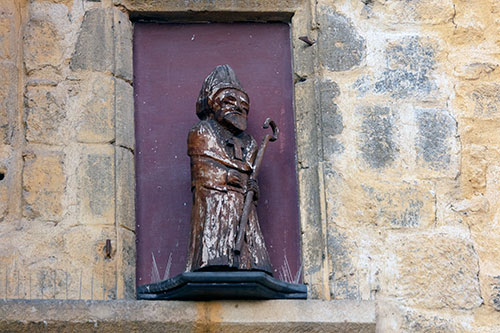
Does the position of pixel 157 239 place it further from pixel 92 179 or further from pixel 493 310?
pixel 493 310

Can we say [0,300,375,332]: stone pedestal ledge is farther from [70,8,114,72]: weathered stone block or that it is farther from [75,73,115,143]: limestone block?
[70,8,114,72]: weathered stone block

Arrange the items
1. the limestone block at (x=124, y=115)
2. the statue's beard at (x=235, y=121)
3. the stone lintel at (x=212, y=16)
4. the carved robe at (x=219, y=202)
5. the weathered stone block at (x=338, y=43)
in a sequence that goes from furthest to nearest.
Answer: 1. the stone lintel at (x=212, y=16)
2. the weathered stone block at (x=338, y=43)
3. the limestone block at (x=124, y=115)
4. the statue's beard at (x=235, y=121)
5. the carved robe at (x=219, y=202)

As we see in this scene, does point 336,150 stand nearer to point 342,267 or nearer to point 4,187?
point 342,267

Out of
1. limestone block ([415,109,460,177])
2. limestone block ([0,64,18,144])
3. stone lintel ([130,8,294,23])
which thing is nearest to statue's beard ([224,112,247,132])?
stone lintel ([130,8,294,23])

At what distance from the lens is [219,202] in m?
4.66

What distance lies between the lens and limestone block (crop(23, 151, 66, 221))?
473cm

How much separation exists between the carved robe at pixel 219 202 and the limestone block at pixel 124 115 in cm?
26

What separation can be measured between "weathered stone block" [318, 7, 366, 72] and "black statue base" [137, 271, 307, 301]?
889 mm

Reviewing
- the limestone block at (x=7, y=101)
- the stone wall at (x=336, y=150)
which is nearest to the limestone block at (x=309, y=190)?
the stone wall at (x=336, y=150)

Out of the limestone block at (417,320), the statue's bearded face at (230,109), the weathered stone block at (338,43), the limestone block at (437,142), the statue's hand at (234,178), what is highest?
the weathered stone block at (338,43)

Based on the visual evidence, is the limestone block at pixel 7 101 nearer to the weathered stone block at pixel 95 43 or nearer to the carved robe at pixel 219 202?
the weathered stone block at pixel 95 43

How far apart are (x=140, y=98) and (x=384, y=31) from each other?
0.91 meters

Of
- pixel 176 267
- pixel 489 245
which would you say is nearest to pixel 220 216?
pixel 176 267

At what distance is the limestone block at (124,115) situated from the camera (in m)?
4.88
